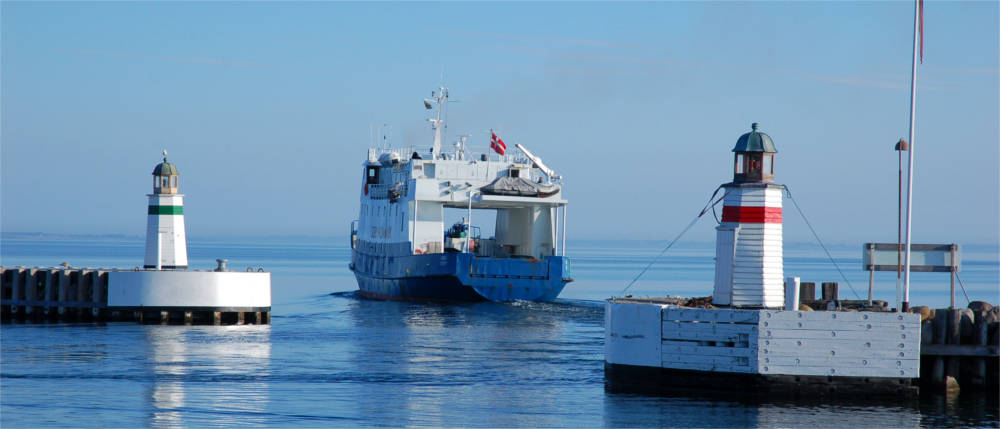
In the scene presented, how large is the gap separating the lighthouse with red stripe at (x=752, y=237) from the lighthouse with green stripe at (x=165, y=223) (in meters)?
17.5

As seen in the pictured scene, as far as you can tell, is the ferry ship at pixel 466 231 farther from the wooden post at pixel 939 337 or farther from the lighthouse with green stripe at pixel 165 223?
the wooden post at pixel 939 337

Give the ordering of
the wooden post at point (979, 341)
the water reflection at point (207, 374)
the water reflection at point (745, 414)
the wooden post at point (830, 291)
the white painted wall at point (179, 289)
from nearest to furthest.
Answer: the water reflection at point (745, 414) → the water reflection at point (207, 374) → the wooden post at point (979, 341) → the wooden post at point (830, 291) → the white painted wall at point (179, 289)

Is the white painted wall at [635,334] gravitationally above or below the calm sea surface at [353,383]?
above

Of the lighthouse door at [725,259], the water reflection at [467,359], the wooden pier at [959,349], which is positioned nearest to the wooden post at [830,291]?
the wooden pier at [959,349]

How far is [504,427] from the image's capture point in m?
16.6

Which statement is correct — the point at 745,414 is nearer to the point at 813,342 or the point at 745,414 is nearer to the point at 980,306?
the point at 813,342

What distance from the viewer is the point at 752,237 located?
61.5ft

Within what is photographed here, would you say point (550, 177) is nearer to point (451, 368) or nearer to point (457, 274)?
point (457, 274)

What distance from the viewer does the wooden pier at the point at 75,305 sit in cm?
3047

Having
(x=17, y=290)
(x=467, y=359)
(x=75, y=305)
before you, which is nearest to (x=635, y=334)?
(x=467, y=359)

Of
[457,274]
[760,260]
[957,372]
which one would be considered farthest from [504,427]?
[457,274]

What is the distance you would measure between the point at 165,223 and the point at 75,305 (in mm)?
3949

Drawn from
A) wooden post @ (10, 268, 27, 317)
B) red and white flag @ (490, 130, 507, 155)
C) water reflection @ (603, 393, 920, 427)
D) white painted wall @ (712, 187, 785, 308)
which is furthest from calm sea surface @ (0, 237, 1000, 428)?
red and white flag @ (490, 130, 507, 155)

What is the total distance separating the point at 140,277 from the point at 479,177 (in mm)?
15350
